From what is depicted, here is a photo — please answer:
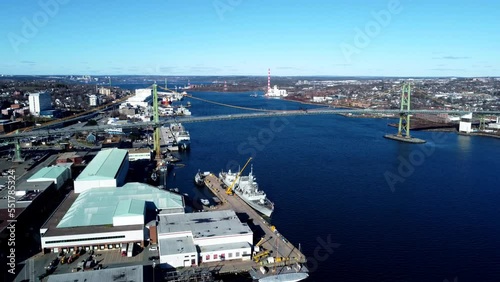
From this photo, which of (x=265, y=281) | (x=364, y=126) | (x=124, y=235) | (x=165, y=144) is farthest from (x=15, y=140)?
(x=364, y=126)

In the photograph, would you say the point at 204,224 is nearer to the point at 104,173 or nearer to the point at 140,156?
the point at 104,173

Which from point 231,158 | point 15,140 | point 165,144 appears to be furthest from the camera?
point 165,144

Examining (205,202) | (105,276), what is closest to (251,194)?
(205,202)

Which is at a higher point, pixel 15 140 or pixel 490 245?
pixel 15 140

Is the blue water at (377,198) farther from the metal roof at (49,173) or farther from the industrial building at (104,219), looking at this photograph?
the metal roof at (49,173)

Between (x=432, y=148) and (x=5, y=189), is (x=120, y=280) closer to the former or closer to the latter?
(x=5, y=189)

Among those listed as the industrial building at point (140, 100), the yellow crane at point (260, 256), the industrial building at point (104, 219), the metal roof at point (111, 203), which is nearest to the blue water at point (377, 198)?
the yellow crane at point (260, 256)

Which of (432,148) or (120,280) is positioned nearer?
(120,280)
